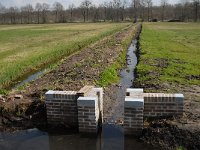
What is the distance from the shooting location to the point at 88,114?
8945mm

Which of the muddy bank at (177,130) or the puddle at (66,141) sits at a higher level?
the muddy bank at (177,130)

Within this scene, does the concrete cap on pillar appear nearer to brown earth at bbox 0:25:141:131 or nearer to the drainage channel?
the drainage channel

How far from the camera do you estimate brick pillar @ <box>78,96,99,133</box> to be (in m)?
8.83

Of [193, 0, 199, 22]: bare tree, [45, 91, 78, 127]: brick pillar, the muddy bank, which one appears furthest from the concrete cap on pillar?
[193, 0, 199, 22]: bare tree

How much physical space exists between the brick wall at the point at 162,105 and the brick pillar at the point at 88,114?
58.1 inches

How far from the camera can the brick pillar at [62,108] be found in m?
9.39

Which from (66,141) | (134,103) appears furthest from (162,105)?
(66,141)

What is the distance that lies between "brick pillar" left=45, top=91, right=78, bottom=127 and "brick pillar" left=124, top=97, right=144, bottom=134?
62.0 inches

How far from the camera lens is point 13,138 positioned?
29.7 ft

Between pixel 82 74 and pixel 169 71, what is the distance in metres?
4.42

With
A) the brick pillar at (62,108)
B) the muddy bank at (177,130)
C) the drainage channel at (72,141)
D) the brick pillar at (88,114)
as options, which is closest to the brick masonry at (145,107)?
the muddy bank at (177,130)

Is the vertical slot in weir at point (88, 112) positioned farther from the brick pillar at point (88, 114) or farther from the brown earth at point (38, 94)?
the brown earth at point (38, 94)

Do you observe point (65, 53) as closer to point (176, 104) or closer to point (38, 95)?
point (38, 95)

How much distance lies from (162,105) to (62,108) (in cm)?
294
